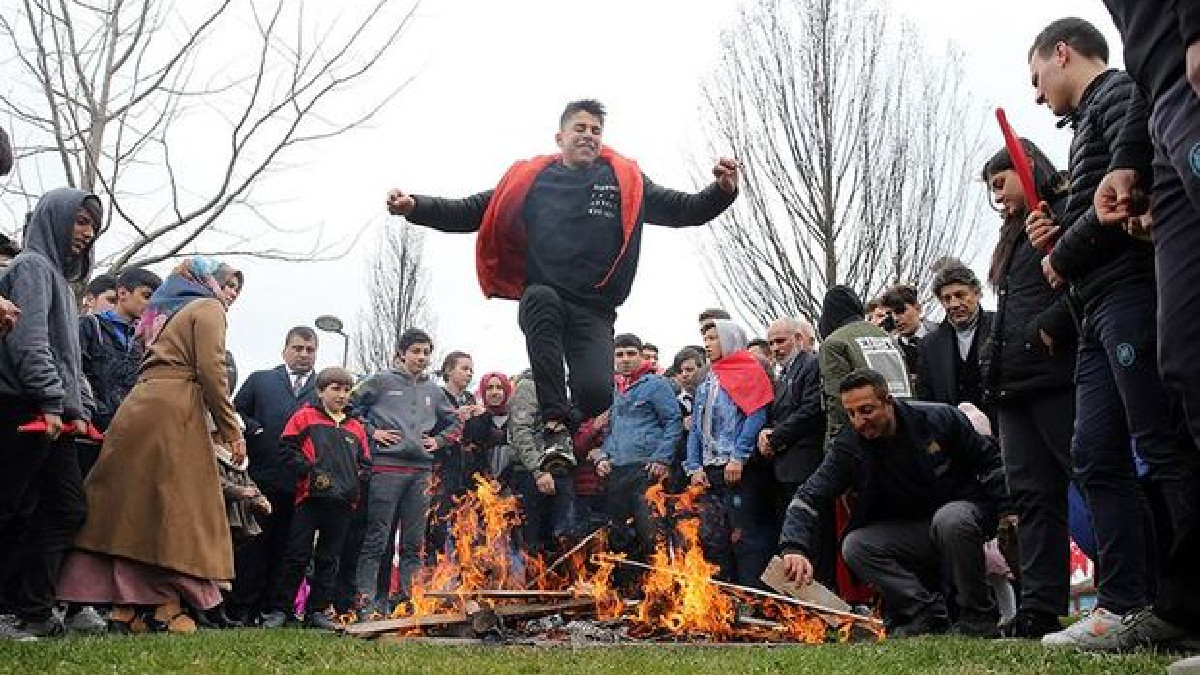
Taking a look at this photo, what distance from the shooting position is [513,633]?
609 centimetres

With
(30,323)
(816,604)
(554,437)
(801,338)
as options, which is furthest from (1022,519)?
(30,323)

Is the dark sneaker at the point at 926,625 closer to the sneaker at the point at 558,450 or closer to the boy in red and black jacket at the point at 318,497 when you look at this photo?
the sneaker at the point at 558,450

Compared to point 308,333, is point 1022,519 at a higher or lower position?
lower

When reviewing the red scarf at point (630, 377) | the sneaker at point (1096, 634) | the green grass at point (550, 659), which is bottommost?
the green grass at point (550, 659)

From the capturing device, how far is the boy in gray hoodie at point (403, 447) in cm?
976

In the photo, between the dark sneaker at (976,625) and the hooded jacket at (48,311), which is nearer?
the hooded jacket at (48,311)

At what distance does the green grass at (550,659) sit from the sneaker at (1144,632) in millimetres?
157

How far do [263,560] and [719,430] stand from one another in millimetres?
3873

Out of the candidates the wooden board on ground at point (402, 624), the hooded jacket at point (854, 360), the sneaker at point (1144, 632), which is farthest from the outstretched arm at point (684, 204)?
the sneaker at point (1144, 632)

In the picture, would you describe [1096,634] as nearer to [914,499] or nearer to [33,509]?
[914,499]

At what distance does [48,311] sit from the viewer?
252 inches

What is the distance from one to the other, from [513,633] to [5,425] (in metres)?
2.90

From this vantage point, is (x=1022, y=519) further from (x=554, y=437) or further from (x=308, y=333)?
(x=308, y=333)

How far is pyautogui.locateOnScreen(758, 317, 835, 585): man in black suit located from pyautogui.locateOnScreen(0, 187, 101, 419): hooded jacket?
4.60 m
